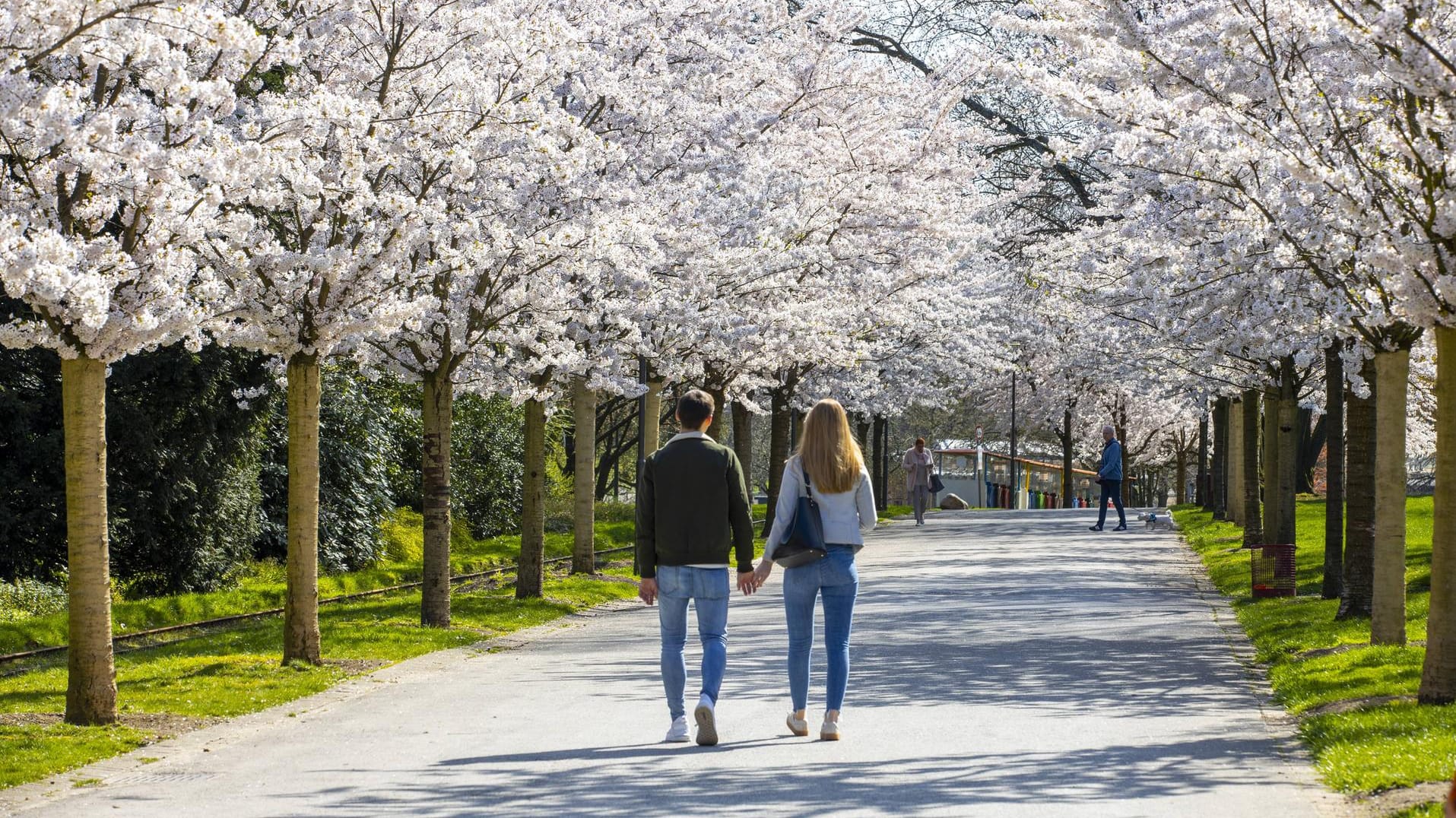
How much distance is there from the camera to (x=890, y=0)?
28359mm

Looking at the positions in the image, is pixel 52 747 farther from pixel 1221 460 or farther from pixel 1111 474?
pixel 1221 460

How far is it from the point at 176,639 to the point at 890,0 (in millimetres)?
17155

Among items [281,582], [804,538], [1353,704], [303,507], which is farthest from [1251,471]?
[804,538]

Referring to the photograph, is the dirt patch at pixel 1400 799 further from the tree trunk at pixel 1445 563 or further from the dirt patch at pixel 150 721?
the dirt patch at pixel 150 721

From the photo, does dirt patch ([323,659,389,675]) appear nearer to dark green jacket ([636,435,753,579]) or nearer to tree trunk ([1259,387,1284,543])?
dark green jacket ([636,435,753,579])

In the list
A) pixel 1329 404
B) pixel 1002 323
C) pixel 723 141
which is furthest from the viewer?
pixel 1002 323

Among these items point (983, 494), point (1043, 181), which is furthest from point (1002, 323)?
point (983, 494)

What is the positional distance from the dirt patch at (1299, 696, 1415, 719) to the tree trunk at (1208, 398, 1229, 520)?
83.1 feet

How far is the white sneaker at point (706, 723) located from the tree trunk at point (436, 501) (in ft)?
24.5

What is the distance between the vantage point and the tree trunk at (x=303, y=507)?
12906 millimetres

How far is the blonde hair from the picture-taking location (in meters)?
9.26

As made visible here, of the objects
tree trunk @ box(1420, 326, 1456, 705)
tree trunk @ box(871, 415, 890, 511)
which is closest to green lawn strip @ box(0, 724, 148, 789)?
tree trunk @ box(1420, 326, 1456, 705)

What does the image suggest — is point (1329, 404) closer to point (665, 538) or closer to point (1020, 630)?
point (1020, 630)

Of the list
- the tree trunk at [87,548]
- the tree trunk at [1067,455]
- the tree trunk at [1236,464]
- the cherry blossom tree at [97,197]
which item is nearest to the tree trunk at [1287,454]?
the tree trunk at [1236,464]
